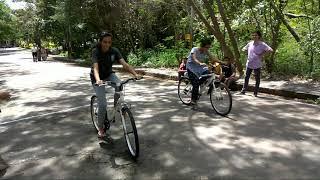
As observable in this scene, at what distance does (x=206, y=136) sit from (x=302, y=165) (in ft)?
6.47

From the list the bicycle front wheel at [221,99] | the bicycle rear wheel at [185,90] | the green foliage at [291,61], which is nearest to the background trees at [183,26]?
the green foliage at [291,61]

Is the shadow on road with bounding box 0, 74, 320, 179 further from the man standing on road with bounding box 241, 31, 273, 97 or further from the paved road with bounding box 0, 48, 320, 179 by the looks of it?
the man standing on road with bounding box 241, 31, 273, 97

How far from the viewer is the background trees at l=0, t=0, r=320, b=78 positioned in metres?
14.7

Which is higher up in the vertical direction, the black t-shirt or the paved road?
the black t-shirt

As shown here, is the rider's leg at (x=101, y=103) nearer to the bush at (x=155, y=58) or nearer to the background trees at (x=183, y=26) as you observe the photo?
the background trees at (x=183, y=26)

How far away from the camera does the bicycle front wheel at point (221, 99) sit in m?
8.88

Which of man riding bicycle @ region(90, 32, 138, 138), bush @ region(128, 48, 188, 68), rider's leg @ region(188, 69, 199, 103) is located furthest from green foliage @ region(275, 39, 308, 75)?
man riding bicycle @ region(90, 32, 138, 138)

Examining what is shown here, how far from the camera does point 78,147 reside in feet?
22.7

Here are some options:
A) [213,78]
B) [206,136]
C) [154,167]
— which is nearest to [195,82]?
[213,78]

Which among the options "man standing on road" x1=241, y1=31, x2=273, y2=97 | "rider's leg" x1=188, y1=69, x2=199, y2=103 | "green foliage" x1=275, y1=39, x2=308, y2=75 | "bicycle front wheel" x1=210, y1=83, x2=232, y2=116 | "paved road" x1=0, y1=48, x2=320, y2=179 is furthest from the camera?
"green foliage" x1=275, y1=39, x2=308, y2=75

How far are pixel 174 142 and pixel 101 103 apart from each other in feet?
4.37

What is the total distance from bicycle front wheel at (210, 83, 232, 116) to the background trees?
5.10 m

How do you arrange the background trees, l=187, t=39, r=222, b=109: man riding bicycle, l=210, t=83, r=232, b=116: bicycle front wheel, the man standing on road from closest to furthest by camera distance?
l=210, t=83, r=232, b=116: bicycle front wheel, l=187, t=39, r=222, b=109: man riding bicycle, the man standing on road, the background trees

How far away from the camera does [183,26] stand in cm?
2402
